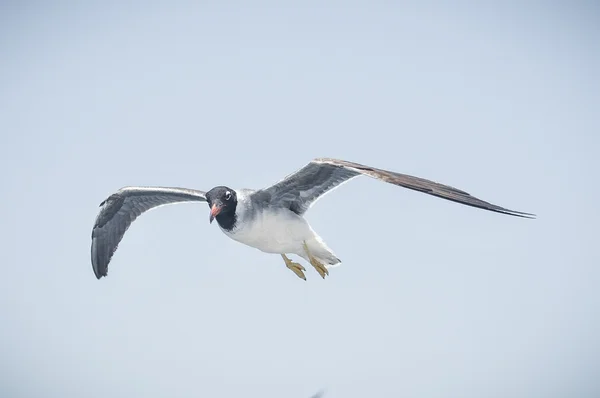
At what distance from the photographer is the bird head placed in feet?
50.3

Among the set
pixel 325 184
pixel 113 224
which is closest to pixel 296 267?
pixel 325 184

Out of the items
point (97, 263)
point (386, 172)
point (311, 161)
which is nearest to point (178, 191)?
point (97, 263)

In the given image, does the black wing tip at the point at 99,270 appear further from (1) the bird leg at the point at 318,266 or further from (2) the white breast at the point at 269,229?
(1) the bird leg at the point at 318,266

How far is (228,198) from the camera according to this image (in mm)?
15602

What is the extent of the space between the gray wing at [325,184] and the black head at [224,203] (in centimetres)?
82

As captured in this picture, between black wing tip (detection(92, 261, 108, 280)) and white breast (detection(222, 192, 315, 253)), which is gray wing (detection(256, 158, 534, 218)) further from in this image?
black wing tip (detection(92, 261, 108, 280))

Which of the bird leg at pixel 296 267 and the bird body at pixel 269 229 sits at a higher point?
the bird body at pixel 269 229

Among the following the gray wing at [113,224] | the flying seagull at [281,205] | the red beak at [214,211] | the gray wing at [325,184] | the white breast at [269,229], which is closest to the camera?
the gray wing at [325,184]

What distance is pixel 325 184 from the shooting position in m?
15.8

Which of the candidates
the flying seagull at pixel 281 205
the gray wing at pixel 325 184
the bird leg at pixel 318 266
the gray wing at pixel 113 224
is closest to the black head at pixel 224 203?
the flying seagull at pixel 281 205

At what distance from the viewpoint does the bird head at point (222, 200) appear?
1534 cm

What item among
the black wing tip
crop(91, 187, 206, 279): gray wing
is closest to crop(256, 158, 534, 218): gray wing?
crop(91, 187, 206, 279): gray wing

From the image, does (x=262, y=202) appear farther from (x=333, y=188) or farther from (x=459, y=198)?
(x=459, y=198)

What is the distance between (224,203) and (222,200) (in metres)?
0.09
